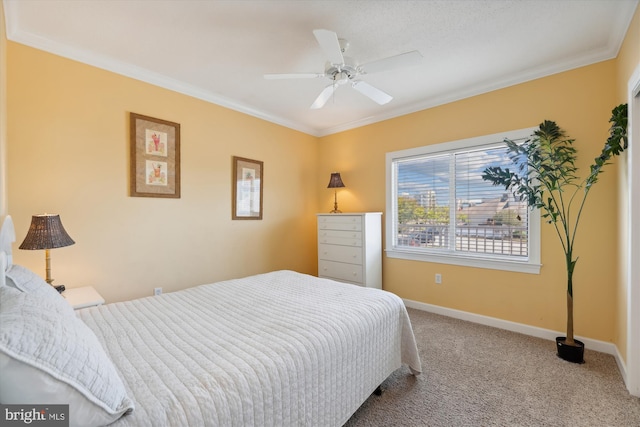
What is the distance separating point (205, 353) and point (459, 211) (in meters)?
3.04

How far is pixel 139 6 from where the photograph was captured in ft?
6.11

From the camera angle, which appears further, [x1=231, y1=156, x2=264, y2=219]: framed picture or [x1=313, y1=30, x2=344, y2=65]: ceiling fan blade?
[x1=231, y1=156, x2=264, y2=219]: framed picture

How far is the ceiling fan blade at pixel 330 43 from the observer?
1625 millimetres

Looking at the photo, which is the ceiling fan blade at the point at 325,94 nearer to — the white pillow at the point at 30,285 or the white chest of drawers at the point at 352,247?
the white chest of drawers at the point at 352,247

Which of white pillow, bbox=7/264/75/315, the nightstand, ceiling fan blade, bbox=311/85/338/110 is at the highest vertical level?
ceiling fan blade, bbox=311/85/338/110

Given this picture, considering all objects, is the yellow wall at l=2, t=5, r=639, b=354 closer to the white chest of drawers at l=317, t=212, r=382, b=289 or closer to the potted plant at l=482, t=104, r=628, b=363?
the potted plant at l=482, t=104, r=628, b=363

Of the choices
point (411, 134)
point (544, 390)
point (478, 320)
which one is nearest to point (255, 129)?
point (411, 134)

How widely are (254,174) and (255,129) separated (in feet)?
2.01

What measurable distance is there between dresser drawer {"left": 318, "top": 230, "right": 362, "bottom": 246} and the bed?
141cm

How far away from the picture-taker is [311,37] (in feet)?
7.10

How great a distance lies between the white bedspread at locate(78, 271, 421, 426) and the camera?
0.97 metres

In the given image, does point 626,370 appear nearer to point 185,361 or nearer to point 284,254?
point 185,361

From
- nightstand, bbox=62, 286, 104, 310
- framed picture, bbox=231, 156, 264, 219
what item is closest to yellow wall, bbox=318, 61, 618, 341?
framed picture, bbox=231, 156, 264, 219

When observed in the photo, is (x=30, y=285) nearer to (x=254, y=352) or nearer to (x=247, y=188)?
(x=254, y=352)
